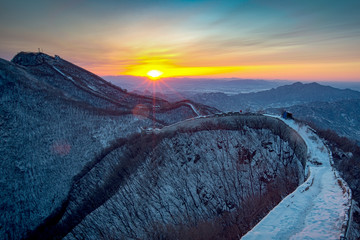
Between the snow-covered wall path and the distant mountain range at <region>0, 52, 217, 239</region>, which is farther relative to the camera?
the distant mountain range at <region>0, 52, 217, 239</region>

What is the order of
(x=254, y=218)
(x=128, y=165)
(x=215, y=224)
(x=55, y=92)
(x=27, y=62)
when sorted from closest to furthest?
(x=254, y=218), (x=215, y=224), (x=128, y=165), (x=55, y=92), (x=27, y=62)

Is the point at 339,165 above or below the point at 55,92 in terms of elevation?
below

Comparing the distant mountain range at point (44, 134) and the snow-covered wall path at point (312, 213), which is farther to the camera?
the distant mountain range at point (44, 134)

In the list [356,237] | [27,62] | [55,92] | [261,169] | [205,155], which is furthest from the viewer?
[27,62]

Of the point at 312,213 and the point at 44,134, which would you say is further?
the point at 44,134

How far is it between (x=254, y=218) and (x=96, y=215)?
18.8m

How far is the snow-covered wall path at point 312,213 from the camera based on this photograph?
7711mm

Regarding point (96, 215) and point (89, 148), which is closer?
point (96, 215)

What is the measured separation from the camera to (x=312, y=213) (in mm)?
8766

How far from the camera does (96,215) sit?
19953 mm

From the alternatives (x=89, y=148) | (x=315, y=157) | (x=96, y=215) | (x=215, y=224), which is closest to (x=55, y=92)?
(x=89, y=148)

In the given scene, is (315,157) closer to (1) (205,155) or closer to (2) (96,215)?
(1) (205,155)

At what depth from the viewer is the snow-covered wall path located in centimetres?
771

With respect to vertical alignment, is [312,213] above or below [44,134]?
below
